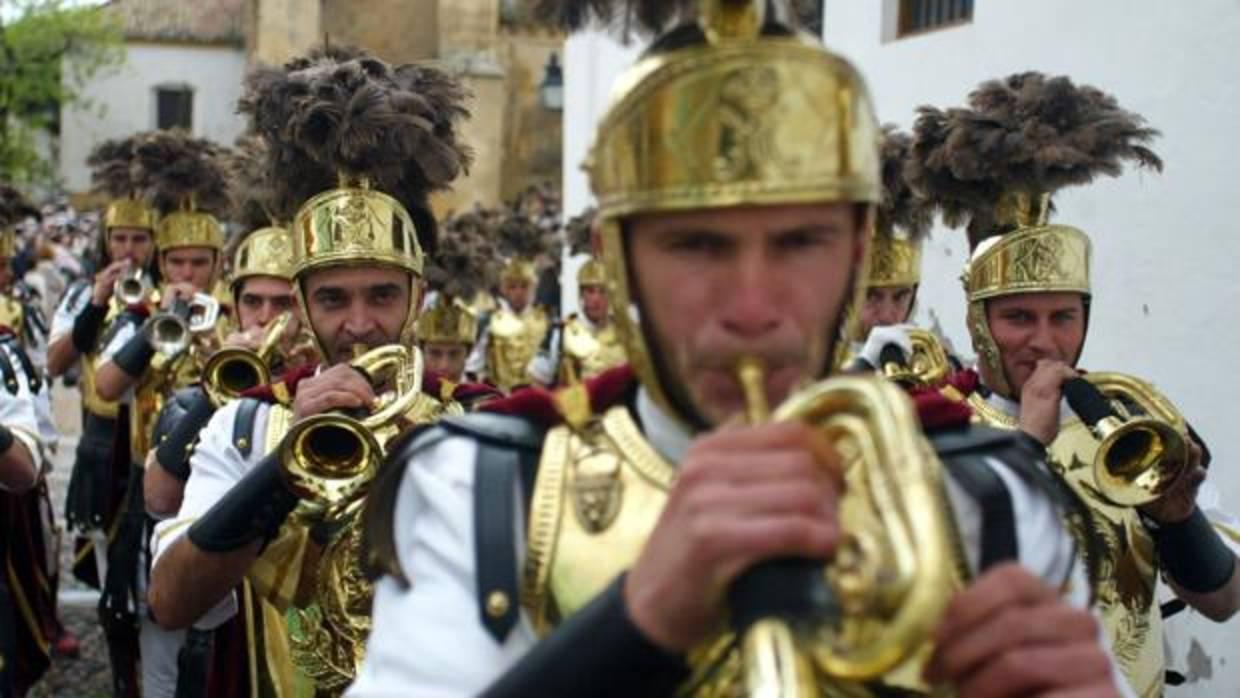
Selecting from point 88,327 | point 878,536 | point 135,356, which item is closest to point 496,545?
point 878,536

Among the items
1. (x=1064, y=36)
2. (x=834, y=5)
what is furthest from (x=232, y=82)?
(x=1064, y=36)

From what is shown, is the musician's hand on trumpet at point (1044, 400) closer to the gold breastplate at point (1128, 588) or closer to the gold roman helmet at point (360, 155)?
the gold breastplate at point (1128, 588)

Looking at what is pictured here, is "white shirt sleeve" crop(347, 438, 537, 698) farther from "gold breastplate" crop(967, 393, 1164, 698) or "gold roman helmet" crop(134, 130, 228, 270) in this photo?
"gold roman helmet" crop(134, 130, 228, 270)

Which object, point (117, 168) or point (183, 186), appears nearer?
point (183, 186)

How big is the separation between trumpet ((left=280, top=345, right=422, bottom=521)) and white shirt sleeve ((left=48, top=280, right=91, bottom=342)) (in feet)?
20.5

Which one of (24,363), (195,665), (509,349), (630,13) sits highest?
(630,13)

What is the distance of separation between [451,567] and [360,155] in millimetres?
2931

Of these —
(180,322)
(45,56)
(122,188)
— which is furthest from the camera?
(45,56)

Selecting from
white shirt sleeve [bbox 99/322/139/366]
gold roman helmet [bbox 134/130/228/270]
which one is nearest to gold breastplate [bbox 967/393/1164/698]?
gold roman helmet [bbox 134/130/228/270]

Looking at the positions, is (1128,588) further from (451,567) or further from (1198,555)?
(451,567)

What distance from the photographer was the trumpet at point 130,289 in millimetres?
9383

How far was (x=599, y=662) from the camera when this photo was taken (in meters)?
2.21

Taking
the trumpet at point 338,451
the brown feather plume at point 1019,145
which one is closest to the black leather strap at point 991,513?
the trumpet at point 338,451

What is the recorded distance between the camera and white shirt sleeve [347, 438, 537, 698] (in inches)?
94.3
